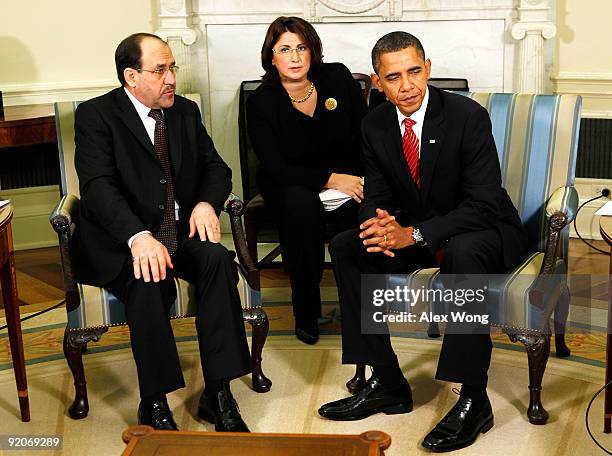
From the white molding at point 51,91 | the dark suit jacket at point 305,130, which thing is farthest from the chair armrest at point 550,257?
the white molding at point 51,91

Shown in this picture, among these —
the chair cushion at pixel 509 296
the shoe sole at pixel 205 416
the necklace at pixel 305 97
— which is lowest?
the shoe sole at pixel 205 416

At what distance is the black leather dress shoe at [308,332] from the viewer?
4.11 meters

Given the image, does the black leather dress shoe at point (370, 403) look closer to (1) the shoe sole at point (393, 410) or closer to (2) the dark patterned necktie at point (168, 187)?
(1) the shoe sole at point (393, 410)

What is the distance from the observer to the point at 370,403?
339 centimetres

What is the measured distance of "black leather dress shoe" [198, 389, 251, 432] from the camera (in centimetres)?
323

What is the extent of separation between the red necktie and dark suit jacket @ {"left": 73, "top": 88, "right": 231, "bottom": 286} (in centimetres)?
70

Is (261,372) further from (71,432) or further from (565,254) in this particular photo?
(565,254)

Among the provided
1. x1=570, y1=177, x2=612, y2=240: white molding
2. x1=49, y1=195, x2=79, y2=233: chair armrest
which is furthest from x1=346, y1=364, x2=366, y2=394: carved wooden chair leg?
x1=570, y1=177, x2=612, y2=240: white molding

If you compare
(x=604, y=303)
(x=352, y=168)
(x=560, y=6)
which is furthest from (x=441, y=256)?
(x=560, y=6)

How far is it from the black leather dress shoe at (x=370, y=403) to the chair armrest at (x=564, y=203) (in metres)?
0.80

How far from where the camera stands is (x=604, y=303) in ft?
14.7

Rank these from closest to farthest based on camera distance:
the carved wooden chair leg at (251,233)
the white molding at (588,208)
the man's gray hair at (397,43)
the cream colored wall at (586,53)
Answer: the man's gray hair at (397,43), the carved wooden chair leg at (251,233), the cream colored wall at (586,53), the white molding at (588,208)

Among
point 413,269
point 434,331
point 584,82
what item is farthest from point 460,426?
point 584,82

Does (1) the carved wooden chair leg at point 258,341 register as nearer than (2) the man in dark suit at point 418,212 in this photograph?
No
